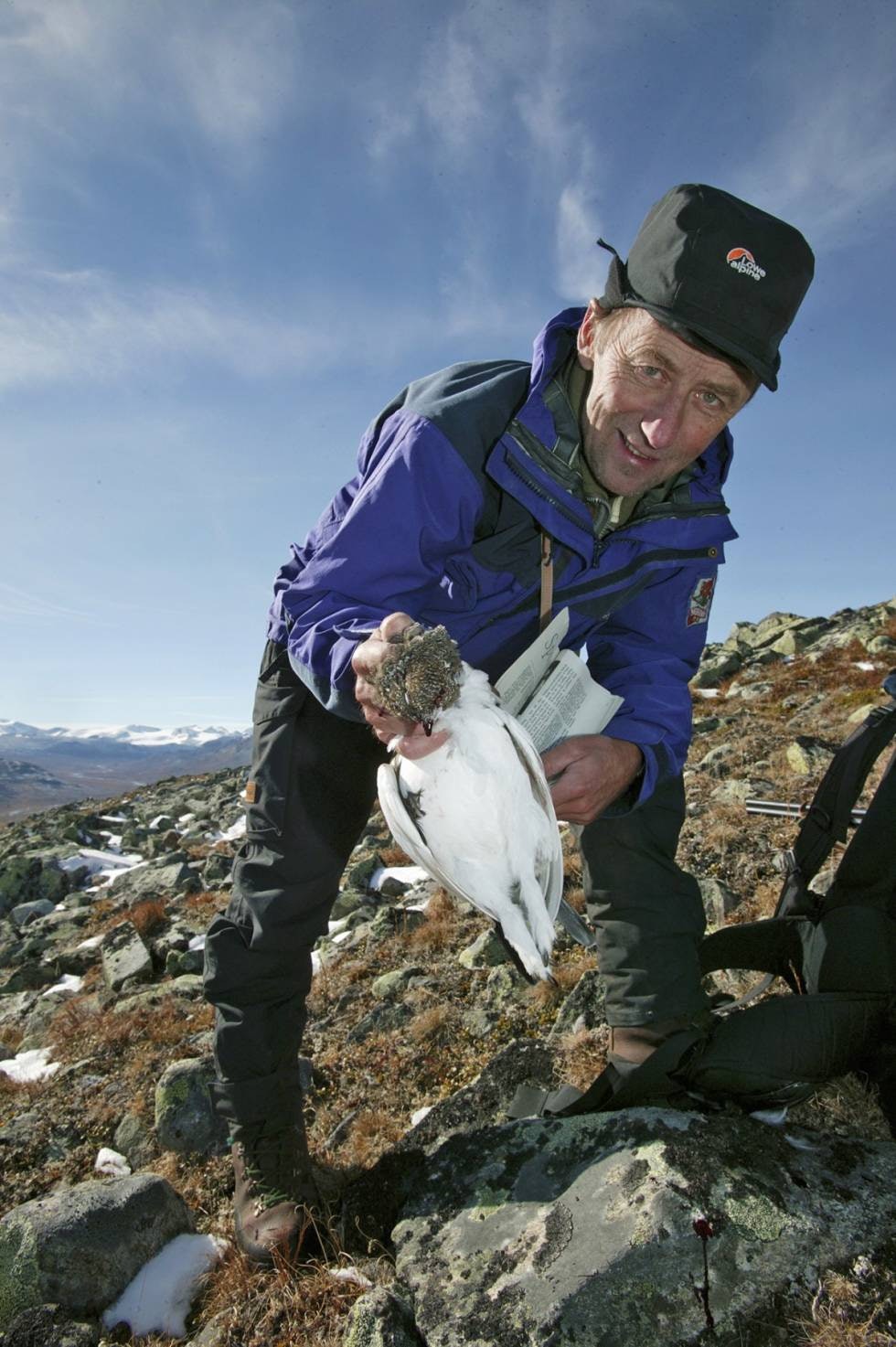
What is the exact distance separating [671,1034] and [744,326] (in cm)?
278

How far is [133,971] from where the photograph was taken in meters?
7.87

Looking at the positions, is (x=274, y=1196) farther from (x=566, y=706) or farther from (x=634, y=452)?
(x=634, y=452)

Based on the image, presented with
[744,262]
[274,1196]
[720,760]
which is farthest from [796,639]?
[274,1196]

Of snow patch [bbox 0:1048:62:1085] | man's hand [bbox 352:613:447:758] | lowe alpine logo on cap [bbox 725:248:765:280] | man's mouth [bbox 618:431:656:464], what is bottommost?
snow patch [bbox 0:1048:62:1085]

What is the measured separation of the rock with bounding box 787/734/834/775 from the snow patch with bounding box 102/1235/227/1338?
23.1ft

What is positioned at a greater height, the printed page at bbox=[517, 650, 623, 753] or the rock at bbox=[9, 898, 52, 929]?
the printed page at bbox=[517, 650, 623, 753]

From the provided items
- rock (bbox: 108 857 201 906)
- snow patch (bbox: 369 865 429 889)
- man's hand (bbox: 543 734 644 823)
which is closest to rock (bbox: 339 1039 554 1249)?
man's hand (bbox: 543 734 644 823)

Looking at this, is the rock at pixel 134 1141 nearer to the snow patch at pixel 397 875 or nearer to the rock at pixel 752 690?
the snow patch at pixel 397 875

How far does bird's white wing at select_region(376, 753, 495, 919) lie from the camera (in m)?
2.02

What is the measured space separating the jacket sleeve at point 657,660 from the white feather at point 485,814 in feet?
3.60

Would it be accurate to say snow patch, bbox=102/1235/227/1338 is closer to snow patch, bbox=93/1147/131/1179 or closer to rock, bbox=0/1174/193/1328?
rock, bbox=0/1174/193/1328

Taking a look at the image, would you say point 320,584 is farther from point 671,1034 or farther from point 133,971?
point 133,971

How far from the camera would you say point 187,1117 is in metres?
4.12

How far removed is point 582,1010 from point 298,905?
180 centimetres
